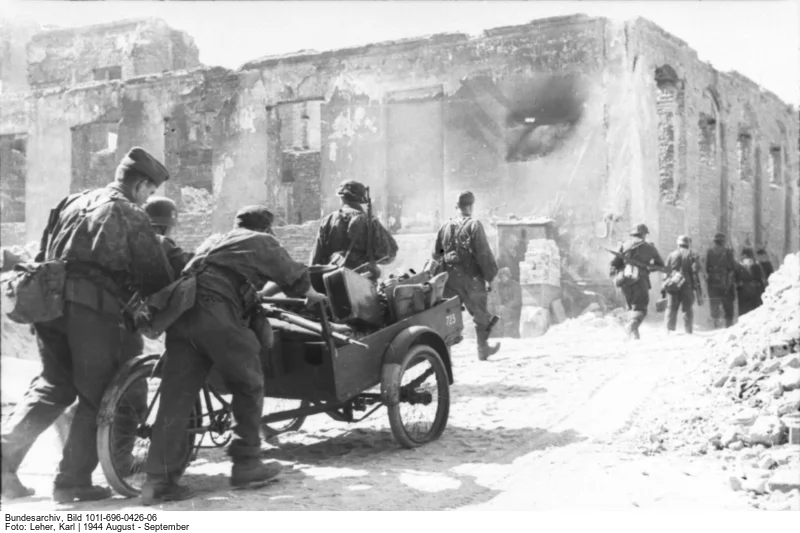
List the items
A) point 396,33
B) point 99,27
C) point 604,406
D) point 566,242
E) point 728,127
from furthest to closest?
point 728,127 < point 566,242 < point 99,27 < point 396,33 < point 604,406

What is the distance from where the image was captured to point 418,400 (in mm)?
5285

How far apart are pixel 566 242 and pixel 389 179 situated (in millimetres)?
2212

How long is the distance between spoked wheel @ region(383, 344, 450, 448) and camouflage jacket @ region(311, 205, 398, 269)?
1166 millimetres

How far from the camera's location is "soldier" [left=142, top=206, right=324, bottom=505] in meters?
4.25

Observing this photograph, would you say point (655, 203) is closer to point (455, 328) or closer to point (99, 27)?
point (455, 328)

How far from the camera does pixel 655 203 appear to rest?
11102mm

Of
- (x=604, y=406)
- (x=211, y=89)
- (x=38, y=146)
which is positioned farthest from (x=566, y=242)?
(x=38, y=146)

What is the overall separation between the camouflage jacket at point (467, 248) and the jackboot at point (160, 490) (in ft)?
14.8

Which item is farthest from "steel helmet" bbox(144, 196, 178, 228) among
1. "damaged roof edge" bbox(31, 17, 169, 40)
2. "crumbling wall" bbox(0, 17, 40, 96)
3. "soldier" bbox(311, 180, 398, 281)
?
"damaged roof edge" bbox(31, 17, 169, 40)

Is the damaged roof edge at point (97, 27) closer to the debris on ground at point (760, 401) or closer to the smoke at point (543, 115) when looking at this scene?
the smoke at point (543, 115)

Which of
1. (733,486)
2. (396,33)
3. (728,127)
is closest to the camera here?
(733,486)

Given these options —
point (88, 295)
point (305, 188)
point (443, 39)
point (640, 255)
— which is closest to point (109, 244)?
point (88, 295)

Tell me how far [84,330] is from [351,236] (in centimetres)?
283

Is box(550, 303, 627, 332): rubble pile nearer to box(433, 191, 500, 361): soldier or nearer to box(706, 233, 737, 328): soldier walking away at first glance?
box(433, 191, 500, 361): soldier
